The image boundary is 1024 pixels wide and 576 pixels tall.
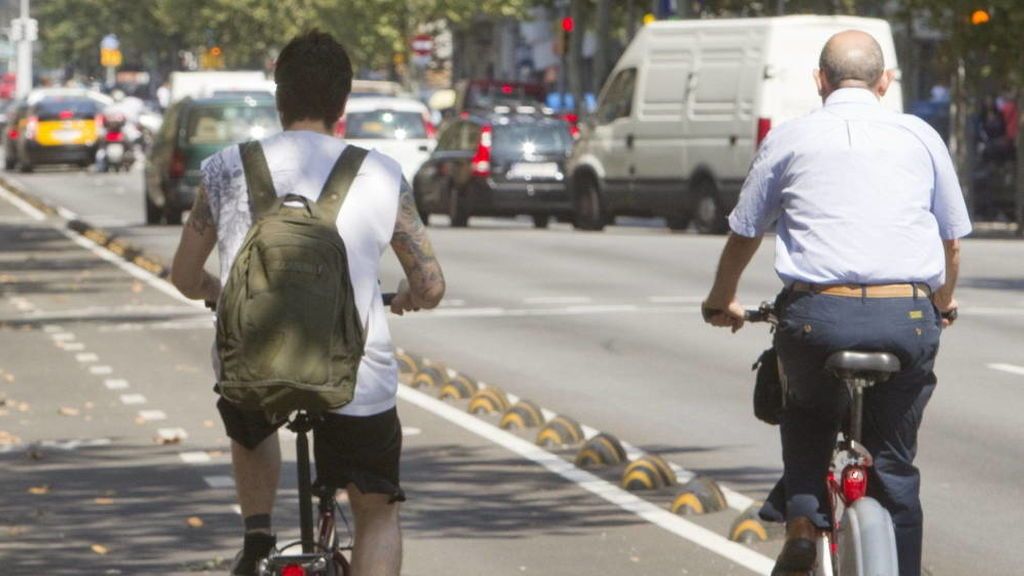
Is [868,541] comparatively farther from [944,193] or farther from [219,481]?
[219,481]

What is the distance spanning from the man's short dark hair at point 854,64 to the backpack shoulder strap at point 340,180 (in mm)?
1222

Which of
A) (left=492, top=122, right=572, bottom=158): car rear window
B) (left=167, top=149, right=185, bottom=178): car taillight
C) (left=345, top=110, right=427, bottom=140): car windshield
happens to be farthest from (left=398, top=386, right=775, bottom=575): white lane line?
(left=345, top=110, right=427, bottom=140): car windshield

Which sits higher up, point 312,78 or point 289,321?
point 312,78

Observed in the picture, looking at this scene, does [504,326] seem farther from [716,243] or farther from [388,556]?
[388,556]

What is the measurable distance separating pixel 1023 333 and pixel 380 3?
58.6 metres

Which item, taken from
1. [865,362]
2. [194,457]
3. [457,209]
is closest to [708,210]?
[457,209]

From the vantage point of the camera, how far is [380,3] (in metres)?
75.0

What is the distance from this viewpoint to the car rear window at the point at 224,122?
32188mm

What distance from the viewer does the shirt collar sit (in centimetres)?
623

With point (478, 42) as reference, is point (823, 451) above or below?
above

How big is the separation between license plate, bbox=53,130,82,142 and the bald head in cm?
4883

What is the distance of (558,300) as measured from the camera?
20.5m

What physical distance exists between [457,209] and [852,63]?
27.1 metres

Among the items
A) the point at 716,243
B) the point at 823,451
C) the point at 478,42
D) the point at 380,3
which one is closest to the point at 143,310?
the point at 716,243
